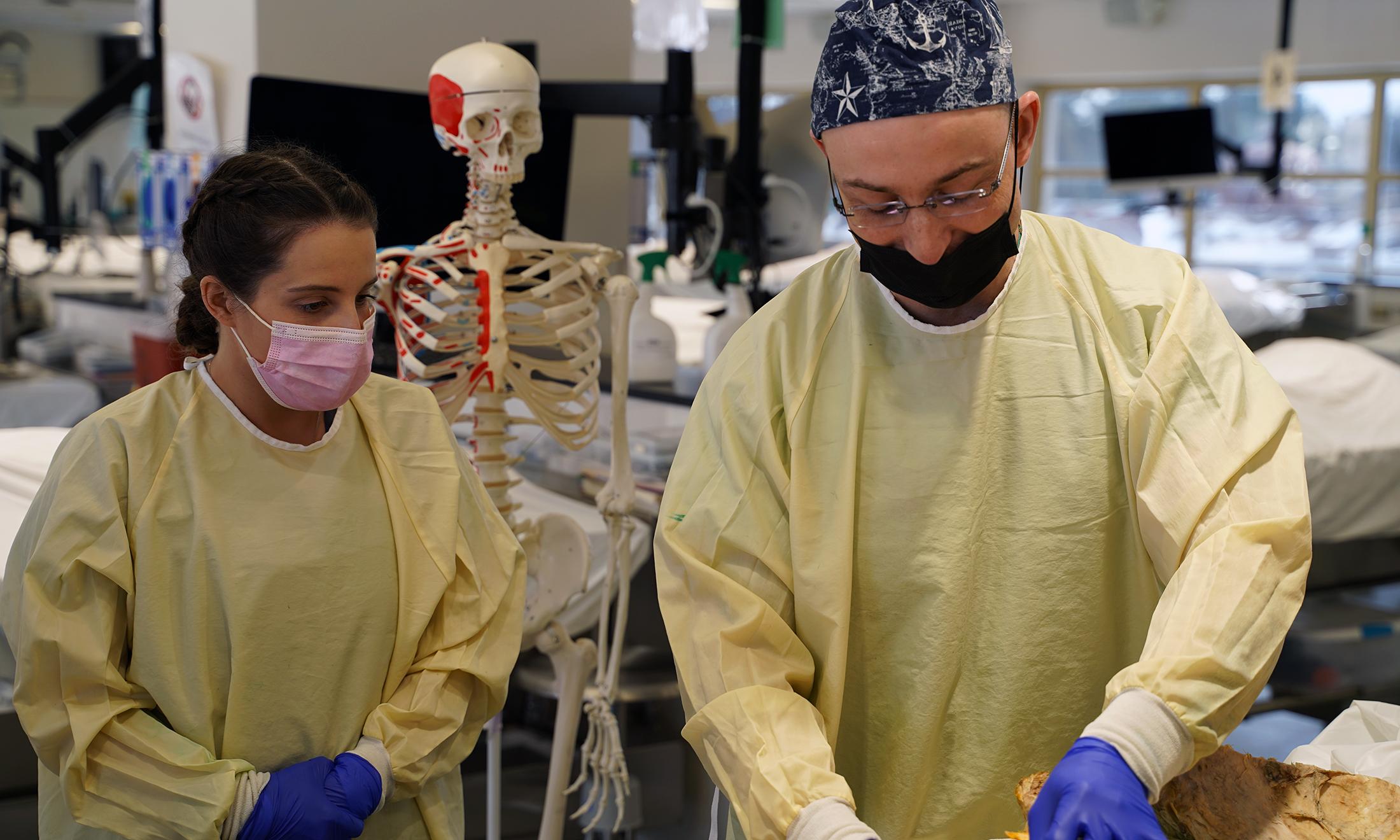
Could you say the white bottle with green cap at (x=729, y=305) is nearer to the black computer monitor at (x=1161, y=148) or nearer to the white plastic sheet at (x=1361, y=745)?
the white plastic sheet at (x=1361, y=745)

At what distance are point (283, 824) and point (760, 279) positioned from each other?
2613mm

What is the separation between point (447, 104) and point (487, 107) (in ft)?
0.25

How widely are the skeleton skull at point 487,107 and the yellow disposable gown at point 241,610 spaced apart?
70 cm

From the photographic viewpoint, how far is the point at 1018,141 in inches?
49.0

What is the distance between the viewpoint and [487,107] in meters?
2.05

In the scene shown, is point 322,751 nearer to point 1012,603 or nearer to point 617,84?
point 1012,603

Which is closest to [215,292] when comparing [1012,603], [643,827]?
[1012,603]

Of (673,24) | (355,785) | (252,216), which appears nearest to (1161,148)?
(673,24)

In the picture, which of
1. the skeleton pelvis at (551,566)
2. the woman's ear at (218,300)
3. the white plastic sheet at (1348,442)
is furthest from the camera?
the white plastic sheet at (1348,442)

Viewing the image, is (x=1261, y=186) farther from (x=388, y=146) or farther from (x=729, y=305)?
(x=388, y=146)

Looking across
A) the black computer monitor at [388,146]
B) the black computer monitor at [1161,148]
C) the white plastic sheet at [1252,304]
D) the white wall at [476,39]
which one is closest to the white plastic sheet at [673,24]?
the white wall at [476,39]

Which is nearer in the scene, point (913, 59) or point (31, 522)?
point (913, 59)

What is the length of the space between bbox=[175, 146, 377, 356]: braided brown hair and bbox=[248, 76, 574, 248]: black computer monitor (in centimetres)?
108

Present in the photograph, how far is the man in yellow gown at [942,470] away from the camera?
3.78ft
